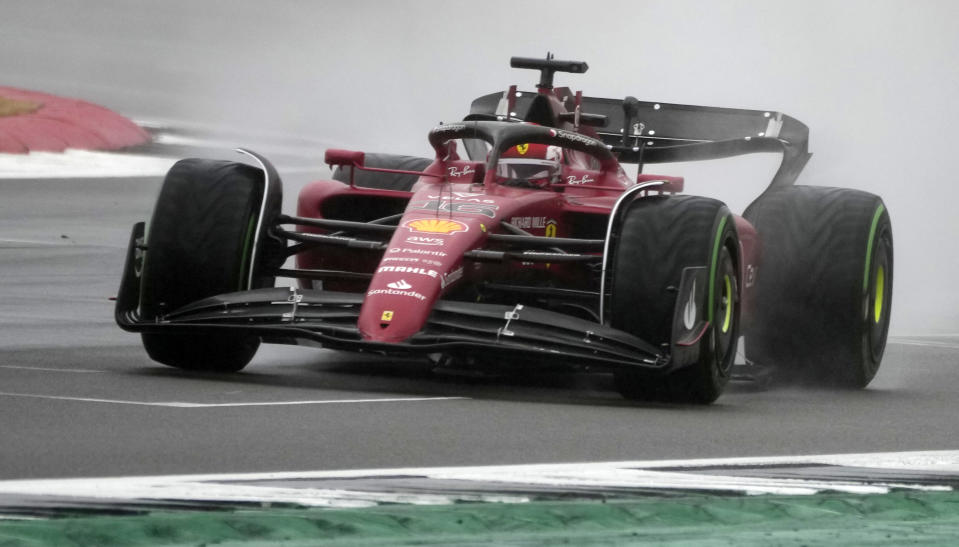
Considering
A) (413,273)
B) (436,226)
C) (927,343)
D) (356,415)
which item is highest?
(436,226)

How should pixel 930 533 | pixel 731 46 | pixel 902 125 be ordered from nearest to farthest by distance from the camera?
pixel 930 533, pixel 902 125, pixel 731 46

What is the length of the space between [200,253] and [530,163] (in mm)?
1990

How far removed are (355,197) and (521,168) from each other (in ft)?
2.85

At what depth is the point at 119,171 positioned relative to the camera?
24406 mm

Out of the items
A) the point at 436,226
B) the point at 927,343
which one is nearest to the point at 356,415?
the point at 436,226

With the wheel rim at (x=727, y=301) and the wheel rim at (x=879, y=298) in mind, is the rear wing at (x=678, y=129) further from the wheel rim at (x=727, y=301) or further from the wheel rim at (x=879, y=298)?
the wheel rim at (x=727, y=301)

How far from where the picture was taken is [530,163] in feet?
30.3

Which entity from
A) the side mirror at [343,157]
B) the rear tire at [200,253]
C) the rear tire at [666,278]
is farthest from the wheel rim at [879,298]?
the rear tire at [200,253]

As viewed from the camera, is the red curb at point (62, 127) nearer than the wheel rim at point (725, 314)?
No

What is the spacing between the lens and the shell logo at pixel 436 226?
784 centimetres

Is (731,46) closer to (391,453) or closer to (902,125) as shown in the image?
(902,125)

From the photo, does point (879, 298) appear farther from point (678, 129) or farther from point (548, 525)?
point (548, 525)

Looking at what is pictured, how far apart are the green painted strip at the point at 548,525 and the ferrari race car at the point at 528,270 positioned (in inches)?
100.0

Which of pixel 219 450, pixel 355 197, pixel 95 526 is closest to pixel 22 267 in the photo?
pixel 355 197
